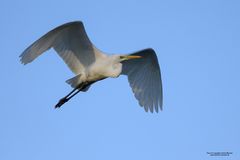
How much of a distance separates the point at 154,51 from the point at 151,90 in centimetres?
95

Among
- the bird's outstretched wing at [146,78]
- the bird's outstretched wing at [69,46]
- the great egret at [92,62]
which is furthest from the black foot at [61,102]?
the bird's outstretched wing at [146,78]

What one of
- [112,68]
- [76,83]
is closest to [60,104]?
[76,83]

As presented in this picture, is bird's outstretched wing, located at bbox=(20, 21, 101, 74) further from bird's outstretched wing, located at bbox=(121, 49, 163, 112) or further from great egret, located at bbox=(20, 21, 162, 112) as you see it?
bird's outstretched wing, located at bbox=(121, 49, 163, 112)

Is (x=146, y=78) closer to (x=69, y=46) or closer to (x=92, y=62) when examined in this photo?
(x=92, y=62)

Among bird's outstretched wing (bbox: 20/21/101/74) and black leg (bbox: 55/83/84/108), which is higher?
bird's outstretched wing (bbox: 20/21/101/74)

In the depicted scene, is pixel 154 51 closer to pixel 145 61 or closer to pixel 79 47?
pixel 145 61

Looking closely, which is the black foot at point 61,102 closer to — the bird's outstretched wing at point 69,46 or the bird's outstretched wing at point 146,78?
the bird's outstretched wing at point 69,46

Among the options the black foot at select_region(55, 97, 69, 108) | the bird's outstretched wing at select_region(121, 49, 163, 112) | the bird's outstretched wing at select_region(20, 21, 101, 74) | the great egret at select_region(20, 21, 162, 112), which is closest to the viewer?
the bird's outstretched wing at select_region(20, 21, 101, 74)

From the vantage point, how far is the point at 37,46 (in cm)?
1120

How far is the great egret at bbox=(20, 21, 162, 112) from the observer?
37.2ft

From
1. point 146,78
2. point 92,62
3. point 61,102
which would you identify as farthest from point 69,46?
point 146,78

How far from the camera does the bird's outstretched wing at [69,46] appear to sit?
440 inches

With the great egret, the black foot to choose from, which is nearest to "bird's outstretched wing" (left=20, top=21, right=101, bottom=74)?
the great egret

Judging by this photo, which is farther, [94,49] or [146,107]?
[146,107]
